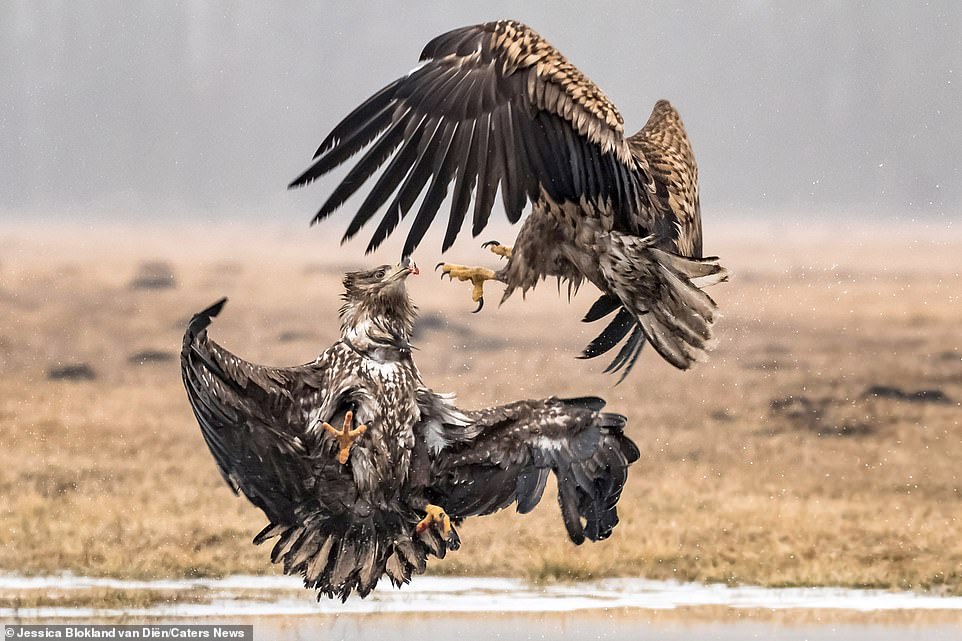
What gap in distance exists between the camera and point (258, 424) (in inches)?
205

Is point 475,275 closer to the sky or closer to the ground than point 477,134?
closer to the ground

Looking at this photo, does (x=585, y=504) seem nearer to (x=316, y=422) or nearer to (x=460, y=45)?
(x=316, y=422)

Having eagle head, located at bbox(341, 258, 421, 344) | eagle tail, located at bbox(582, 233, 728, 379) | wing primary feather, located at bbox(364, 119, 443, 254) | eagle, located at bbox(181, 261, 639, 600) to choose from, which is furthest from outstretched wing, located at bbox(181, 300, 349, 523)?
eagle tail, located at bbox(582, 233, 728, 379)

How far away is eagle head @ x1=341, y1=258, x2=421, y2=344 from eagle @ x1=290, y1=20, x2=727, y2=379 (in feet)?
0.97

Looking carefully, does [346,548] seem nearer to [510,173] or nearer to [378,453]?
[378,453]

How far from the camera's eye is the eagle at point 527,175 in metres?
4.99

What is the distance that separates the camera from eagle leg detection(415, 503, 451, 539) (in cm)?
535

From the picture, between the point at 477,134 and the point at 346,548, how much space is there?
5.34 ft

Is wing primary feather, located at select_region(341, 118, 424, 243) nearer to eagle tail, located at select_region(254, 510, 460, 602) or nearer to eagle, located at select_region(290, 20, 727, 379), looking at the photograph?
eagle, located at select_region(290, 20, 727, 379)

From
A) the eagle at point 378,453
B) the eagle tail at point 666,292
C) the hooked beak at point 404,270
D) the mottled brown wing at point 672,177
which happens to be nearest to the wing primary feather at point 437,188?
the hooked beak at point 404,270

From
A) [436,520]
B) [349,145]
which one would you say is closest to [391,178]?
[349,145]

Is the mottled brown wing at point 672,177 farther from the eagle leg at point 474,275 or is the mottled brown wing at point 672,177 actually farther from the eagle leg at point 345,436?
the eagle leg at point 345,436

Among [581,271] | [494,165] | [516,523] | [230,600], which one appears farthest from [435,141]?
[516,523]

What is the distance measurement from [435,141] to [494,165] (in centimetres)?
23
